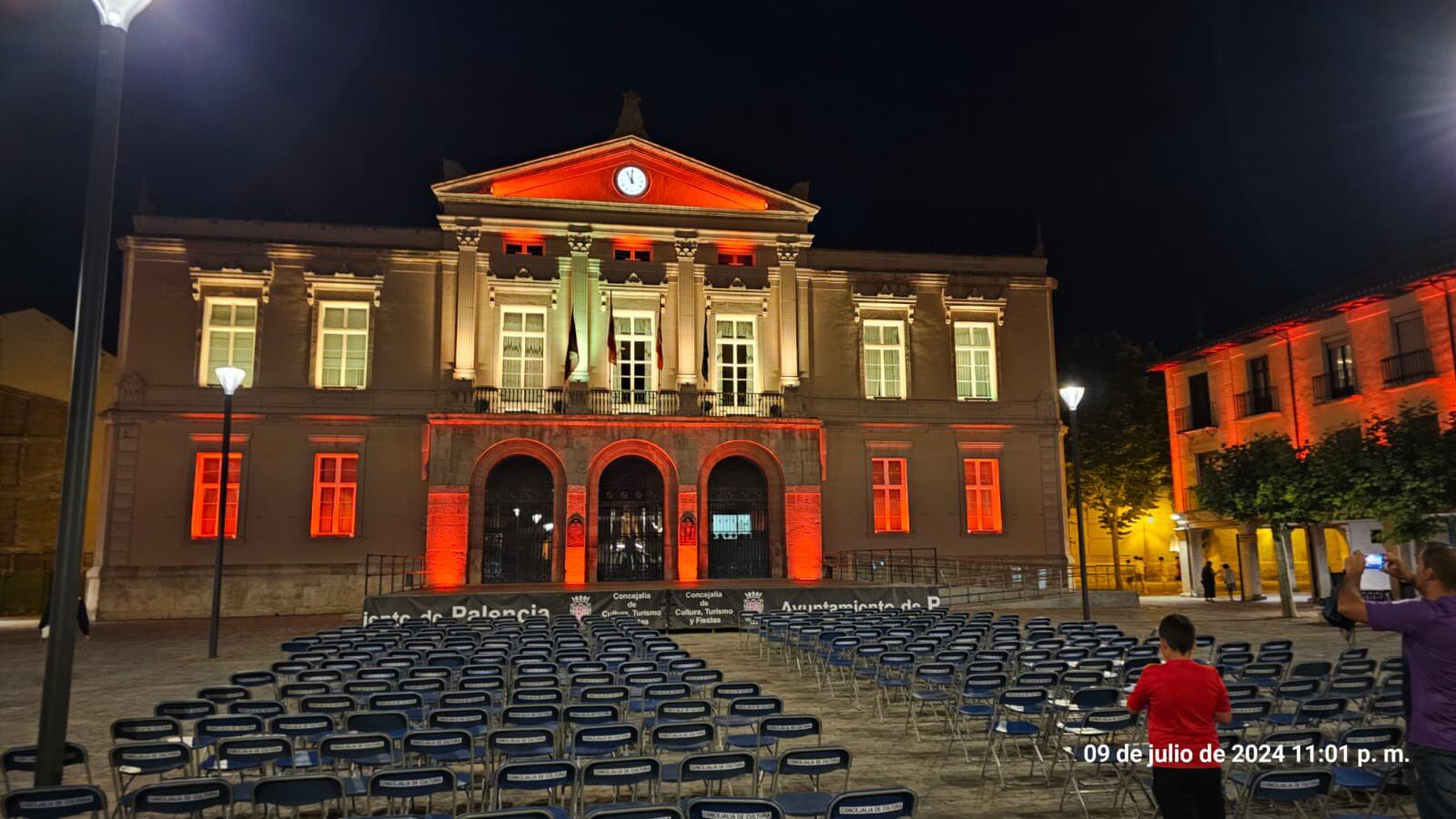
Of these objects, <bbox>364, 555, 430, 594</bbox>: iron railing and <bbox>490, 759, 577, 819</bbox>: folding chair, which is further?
<bbox>364, 555, 430, 594</bbox>: iron railing

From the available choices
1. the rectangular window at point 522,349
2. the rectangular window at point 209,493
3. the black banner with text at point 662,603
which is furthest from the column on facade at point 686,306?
the rectangular window at point 209,493

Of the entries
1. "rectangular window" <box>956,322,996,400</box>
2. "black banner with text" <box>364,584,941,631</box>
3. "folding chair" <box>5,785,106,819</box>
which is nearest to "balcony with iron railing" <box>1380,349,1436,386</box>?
"rectangular window" <box>956,322,996,400</box>

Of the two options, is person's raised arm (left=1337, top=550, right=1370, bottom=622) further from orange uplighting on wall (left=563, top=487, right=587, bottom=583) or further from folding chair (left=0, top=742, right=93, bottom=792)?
orange uplighting on wall (left=563, top=487, right=587, bottom=583)

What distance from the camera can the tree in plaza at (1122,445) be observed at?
41.6 meters

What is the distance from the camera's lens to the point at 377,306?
28.8 meters

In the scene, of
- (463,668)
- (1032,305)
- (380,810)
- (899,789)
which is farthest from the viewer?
(1032,305)

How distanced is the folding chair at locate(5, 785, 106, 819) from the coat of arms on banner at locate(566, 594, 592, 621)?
15996 millimetres

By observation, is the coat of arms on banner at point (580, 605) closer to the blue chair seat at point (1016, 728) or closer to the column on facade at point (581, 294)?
the column on facade at point (581, 294)

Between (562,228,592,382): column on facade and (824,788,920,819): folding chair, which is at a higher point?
(562,228,592,382): column on facade

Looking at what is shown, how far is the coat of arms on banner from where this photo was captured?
20.7m

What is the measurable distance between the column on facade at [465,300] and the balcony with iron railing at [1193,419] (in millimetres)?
26151

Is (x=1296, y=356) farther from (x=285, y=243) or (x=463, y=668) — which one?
(x=285, y=243)

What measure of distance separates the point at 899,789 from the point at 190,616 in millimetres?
27340

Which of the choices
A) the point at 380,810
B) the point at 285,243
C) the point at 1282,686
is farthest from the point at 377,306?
the point at 1282,686
